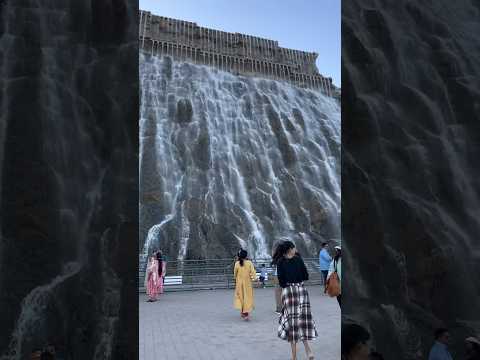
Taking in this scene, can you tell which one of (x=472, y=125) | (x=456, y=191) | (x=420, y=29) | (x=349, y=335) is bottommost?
(x=349, y=335)

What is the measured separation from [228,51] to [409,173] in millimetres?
43255

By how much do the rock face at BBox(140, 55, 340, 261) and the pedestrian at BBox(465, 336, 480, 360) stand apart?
2324cm

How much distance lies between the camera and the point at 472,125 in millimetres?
4449

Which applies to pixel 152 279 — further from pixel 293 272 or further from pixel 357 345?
pixel 357 345

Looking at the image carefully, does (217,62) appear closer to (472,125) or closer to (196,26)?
(196,26)

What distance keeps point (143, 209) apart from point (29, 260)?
25920 mm

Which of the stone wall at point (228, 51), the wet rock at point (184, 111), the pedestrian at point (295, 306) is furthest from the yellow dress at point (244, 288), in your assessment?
the stone wall at point (228, 51)

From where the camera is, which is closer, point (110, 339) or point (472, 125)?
point (110, 339)

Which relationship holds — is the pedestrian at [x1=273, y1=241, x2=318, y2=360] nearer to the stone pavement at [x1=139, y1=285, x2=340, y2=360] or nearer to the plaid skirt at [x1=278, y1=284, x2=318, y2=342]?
the plaid skirt at [x1=278, y1=284, x2=318, y2=342]

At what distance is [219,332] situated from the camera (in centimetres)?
825

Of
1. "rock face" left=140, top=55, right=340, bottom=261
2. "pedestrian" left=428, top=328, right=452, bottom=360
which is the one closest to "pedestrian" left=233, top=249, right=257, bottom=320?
"pedestrian" left=428, top=328, right=452, bottom=360

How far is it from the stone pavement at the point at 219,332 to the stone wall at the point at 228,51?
3356 cm

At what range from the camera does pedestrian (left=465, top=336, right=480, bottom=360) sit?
367 centimetres

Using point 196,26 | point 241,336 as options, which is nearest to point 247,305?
point 241,336
